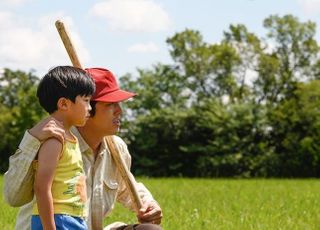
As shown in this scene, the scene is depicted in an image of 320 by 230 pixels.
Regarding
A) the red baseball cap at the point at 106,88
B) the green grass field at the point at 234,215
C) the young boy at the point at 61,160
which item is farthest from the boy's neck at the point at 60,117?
the green grass field at the point at 234,215

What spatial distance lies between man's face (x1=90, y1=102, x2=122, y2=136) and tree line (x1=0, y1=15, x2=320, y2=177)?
3262 cm

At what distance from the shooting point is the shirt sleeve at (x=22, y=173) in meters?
3.63

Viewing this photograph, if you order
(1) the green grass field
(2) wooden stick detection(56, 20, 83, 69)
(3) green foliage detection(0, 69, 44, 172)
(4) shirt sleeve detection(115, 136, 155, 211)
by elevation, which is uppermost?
(3) green foliage detection(0, 69, 44, 172)

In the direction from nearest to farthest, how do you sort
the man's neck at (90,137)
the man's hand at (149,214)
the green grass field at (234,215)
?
the man's neck at (90,137) → the man's hand at (149,214) → the green grass field at (234,215)

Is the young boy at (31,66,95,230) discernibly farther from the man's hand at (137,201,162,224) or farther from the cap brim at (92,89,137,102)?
the man's hand at (137,201,162,224)

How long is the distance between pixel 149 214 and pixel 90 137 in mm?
552

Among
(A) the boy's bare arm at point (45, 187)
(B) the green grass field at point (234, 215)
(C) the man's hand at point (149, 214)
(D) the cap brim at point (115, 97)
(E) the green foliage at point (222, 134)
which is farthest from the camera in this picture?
(E) the green foliage at point (222, 134)

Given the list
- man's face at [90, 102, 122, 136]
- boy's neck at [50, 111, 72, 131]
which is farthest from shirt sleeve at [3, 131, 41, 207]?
man's face at [90, 102, 122, 136]

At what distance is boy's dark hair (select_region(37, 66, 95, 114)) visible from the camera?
363 cm

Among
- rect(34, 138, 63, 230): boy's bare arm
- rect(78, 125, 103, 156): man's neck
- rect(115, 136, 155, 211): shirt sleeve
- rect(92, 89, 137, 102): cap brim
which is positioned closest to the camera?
rect(34, 138, 63, 230): boy's bare arm

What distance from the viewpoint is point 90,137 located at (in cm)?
442

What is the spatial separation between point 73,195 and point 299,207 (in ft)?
25.5

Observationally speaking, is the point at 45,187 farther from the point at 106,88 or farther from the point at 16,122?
the point at 16,122

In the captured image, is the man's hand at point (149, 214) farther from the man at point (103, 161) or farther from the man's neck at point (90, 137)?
the man's neck at point (90, 137)
